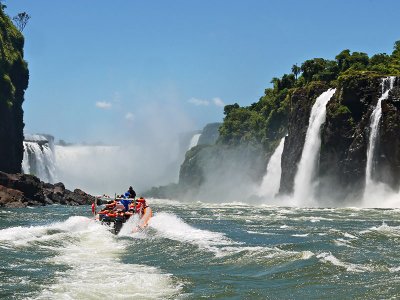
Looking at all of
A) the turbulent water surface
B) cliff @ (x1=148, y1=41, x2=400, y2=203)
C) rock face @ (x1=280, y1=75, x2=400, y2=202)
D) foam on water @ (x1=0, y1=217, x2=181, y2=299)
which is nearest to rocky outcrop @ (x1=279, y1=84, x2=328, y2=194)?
cliff @ (x1=148, y1=41, x2=400, y2=203)

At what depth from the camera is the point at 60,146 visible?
17325cm

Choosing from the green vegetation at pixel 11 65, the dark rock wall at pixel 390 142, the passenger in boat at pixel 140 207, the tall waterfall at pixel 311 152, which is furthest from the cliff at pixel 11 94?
the passenger in boat at pixel 140 207

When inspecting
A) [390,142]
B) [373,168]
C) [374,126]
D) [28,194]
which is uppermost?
[374,126]

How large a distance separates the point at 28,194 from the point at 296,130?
116 feet

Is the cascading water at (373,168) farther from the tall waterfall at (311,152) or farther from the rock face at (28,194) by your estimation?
the rock face at (28,194)

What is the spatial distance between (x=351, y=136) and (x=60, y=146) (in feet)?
391

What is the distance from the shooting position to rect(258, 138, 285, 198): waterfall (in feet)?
312

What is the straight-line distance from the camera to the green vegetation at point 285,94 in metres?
81.1

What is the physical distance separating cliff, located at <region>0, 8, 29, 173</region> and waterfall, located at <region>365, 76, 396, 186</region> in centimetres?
4649

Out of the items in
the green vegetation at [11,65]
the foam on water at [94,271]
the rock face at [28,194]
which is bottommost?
the foam on water at [94,271]

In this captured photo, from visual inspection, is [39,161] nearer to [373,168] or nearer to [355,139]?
[355,139]

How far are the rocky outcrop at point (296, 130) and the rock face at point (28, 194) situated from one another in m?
26.9

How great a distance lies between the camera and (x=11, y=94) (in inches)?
3319

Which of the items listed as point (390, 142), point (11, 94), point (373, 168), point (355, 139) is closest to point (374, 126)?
point (390, 142)
